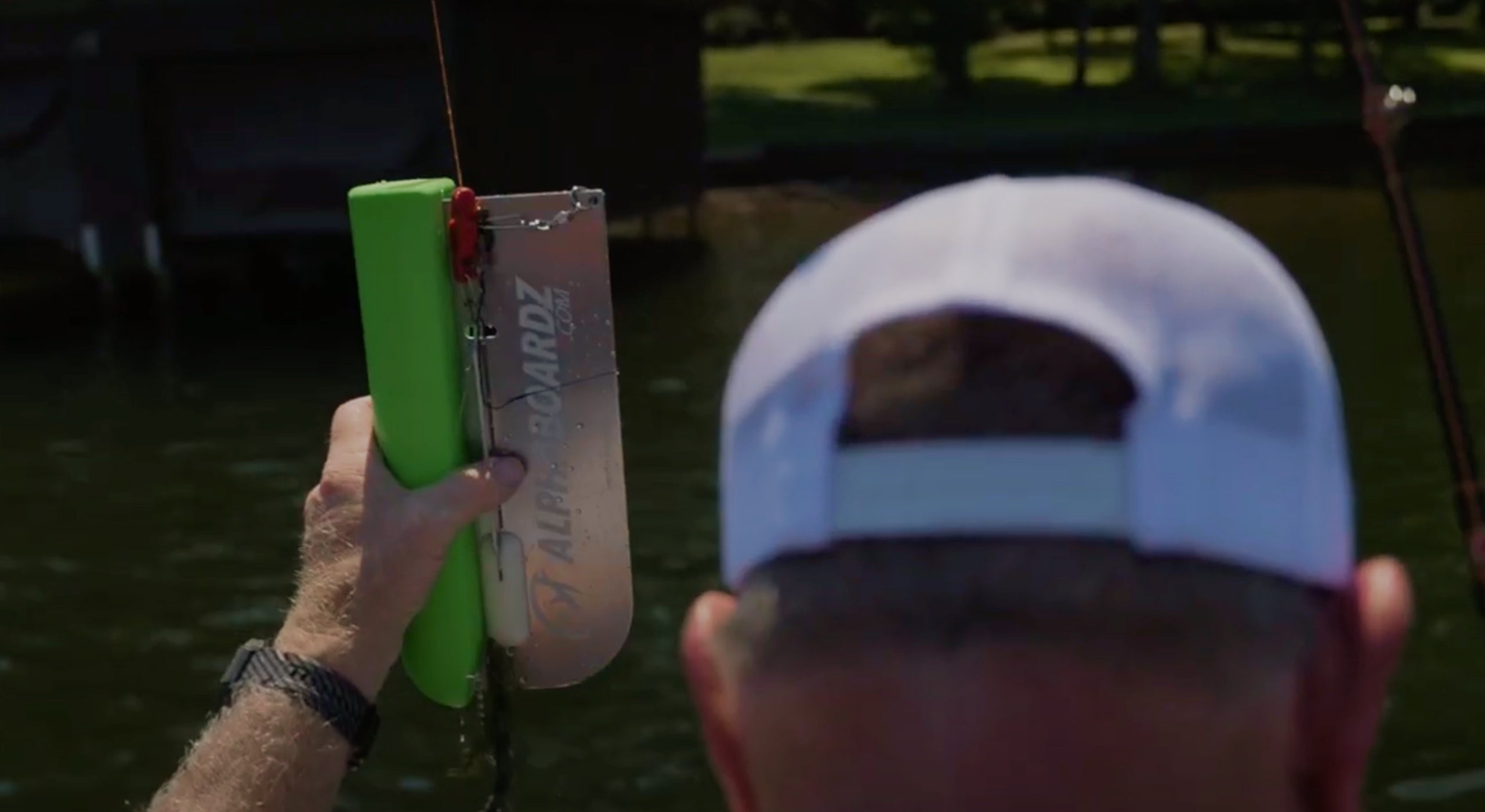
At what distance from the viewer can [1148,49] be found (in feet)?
129

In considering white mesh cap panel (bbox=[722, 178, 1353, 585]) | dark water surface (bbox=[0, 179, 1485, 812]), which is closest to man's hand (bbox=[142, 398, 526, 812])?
white mesh cap panel (bbox=[722, 178, 1353, 585])

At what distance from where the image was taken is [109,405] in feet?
46.2

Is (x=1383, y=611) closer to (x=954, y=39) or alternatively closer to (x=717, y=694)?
(x=717, y=694)

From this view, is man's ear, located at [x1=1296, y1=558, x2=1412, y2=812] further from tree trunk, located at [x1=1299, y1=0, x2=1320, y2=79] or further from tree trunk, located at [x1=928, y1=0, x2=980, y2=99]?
tree trunk, located at [x1=1299, y1=0, x2=1320, y2=79]

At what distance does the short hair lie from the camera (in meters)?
1.10

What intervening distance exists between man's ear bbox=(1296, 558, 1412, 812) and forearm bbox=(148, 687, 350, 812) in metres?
1.48

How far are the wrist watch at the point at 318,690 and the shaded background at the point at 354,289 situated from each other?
1.41 m

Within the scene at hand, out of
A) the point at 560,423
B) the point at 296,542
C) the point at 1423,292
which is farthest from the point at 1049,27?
the point at 1423,292

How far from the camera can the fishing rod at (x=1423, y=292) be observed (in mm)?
1867

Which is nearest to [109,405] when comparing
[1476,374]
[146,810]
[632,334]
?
[632,334]

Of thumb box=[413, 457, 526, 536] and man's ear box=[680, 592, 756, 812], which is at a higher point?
man's ear box=[680, 592, 756, 812]

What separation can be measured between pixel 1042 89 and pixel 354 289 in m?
24.5

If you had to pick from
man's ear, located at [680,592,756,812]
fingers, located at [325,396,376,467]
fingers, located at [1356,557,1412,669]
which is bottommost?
fingers, located at [325,396,376,467]

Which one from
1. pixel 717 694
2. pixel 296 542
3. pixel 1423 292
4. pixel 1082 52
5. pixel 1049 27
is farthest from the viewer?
pixel 1049 27
